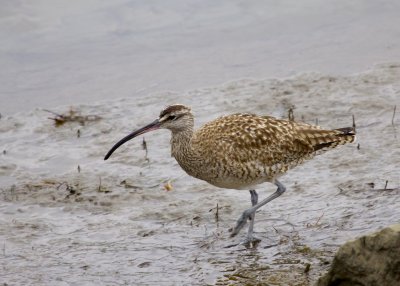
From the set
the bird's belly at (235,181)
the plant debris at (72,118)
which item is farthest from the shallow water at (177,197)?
the bird's belly at (235,181)

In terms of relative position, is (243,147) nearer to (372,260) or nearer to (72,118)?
(372,260)

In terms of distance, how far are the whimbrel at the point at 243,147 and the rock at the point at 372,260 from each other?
2352 millimetres

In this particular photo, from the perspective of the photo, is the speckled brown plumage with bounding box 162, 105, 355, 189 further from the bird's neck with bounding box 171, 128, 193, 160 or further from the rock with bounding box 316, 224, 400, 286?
the rock with bounding box 316, 224, 400, 286

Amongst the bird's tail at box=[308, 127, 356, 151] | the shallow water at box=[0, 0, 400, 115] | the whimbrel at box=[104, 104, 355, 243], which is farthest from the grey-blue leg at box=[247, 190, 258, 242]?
the shallow water at box=[0, 0, 400, 115]

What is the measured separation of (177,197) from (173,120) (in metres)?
1.09

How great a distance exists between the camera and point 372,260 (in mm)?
5199

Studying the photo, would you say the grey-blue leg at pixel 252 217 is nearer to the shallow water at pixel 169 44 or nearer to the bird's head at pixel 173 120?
the bird's head at pixel 173 120

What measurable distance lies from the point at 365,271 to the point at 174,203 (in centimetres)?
357

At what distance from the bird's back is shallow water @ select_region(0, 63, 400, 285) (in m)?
0.47

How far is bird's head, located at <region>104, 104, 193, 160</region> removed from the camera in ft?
26.0

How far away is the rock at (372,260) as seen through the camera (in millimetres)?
5105

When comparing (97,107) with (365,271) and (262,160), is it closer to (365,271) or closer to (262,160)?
(262,160)

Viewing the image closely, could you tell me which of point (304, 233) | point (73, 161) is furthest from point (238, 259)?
point (73, 161)

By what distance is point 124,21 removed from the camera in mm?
13625
